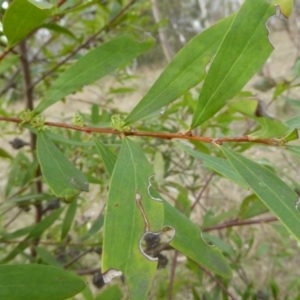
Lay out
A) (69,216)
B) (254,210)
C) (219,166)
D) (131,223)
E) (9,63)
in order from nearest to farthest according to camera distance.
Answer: (131,223) < (219,166) < (9,63) < (254,210) < (69,216)

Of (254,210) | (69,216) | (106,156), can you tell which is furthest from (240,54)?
(69,216)

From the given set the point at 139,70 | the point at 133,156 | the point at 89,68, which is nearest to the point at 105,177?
the point at 89,68

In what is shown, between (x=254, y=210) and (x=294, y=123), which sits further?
(x=254, y=210)

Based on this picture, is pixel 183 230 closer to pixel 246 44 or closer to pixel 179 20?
pixel 246 44

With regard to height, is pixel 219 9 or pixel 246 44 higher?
pixel 219 9

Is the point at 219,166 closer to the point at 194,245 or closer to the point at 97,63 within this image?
the point at 194,245

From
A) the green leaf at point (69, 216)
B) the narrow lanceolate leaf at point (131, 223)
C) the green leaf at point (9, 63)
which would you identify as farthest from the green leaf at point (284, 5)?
the green leaf at point (69, 216)

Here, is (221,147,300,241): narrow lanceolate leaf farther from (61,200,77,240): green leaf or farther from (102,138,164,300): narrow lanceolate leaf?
(61,200,77,240): green leaf
